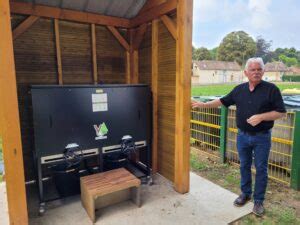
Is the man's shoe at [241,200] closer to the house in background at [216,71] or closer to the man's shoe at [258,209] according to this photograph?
the man's shoe at [258,209]

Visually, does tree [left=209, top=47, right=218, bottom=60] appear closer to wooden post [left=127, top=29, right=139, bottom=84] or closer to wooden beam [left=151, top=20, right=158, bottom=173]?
wooden post [left=127, top=29, right=139, bottom=84]

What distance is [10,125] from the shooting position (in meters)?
1.94

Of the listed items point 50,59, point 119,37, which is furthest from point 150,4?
point 50,59

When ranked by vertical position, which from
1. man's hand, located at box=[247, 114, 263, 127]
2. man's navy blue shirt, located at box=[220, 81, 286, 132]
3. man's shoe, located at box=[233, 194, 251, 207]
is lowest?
man's shoe, located at box=[233, 194, 251, 207]

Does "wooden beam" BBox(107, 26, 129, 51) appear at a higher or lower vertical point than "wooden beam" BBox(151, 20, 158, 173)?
higher

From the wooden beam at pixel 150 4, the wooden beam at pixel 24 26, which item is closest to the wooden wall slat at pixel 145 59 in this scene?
the wooden beam at pixel 150 4

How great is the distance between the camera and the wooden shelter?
2.77 metres

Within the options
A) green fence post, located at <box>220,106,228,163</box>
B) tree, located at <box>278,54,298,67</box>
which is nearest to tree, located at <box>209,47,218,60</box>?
tree, located at <box>278,54,298,67</box>

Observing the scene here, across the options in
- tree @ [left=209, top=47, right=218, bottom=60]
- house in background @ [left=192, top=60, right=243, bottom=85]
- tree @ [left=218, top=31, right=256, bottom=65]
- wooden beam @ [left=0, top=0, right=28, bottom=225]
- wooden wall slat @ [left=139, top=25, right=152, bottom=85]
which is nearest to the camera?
wooden beam @ [left=0, top=0, right=28, bottom=225]

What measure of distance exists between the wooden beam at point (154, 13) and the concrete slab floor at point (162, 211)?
2.25m

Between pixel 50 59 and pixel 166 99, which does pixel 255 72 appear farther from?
pixel 50 59

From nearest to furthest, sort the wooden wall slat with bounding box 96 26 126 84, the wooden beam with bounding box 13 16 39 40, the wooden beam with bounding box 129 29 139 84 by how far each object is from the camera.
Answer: the wooden beam with bounding box 13 16 39 40 → the wooden wall slat with bounding box 96 26 126 84 → the wooden beam with bounding box 129 29 139 84

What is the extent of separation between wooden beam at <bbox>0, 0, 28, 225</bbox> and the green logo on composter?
0.88m

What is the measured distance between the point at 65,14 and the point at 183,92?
6.19 ft
